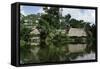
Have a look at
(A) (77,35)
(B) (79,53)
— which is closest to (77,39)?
(A) (77,35)

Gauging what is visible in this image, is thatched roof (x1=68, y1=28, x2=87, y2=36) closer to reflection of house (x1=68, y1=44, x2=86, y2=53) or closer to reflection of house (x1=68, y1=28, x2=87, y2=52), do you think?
reflection of house (x1=68, y1=28, x2=87, y2=52)

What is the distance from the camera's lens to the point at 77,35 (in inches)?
163

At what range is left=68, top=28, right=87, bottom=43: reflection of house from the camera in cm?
409

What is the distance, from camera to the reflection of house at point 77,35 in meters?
4.09

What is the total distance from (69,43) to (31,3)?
2.85ft

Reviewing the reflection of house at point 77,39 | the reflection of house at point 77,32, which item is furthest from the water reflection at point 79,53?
the reflection of house at point 77,32

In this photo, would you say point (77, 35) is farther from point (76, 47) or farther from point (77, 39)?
point (76, 47)

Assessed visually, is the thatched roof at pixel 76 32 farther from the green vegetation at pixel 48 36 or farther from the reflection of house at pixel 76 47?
the reflection of house at pixel 76 47

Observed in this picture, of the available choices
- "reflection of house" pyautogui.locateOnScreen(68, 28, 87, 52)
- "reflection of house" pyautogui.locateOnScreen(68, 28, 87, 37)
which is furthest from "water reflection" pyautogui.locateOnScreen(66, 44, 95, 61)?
"reflection of house" pyautogui.locateOnScreen(68, 28, 87, 37)
